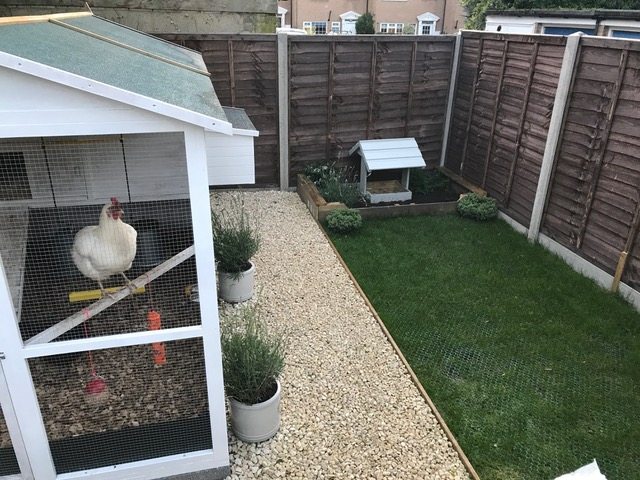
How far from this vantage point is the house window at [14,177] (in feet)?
10.4

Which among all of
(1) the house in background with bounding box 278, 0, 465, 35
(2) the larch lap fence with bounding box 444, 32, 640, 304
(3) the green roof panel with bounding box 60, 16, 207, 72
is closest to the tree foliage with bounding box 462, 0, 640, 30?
(1) the house in background with bounding box 278, 0, 465, 35

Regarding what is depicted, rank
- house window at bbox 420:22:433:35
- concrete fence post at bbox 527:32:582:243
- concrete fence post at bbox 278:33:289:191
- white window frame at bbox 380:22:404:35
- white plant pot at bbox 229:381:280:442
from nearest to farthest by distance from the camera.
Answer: white plant pot at bbox 229:381:280:442 < concrete fence post at bbox 527:32:582:243 < concrete fence post at bbox 278:33:289:191 < white window frame at bbox 380:22:404:35 < house window at bbox 420:22:433:35

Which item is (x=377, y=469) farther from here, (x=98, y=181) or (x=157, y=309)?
(x=98, y=181)

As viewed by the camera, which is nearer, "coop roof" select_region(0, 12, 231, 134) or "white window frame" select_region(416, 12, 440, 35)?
"coop roof" select_region(0, 12, 231, 134)

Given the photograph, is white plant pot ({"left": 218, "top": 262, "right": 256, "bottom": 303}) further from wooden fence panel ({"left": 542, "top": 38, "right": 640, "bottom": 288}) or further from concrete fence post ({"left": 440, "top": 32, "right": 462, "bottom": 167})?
concrete fence post ({"left": 440, "top": 32, "right": 462, "bottom": 167})

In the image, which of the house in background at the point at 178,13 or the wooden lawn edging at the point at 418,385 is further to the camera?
the house in background at the point at 178,13

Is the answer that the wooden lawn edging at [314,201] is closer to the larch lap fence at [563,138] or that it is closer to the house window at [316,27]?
the larch lap fence at [563,138]

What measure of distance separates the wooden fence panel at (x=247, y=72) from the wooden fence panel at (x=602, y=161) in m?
4.35

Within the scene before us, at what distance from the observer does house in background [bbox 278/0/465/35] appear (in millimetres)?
29266

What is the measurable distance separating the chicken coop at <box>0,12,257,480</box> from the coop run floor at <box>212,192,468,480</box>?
0.61m

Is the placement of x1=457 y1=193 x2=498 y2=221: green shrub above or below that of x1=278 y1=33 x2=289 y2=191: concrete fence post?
below

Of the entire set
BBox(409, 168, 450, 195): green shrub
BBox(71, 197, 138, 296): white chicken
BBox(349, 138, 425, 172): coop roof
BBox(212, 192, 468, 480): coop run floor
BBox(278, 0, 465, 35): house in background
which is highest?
BBox(278, 0, 465, 35): house in background

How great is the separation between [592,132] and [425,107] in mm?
3444

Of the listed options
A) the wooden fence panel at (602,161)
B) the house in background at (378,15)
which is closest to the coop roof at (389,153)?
the wooden fence panel at (602,161)
